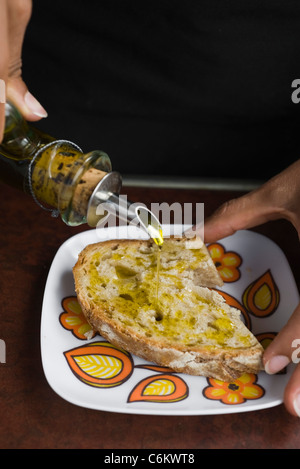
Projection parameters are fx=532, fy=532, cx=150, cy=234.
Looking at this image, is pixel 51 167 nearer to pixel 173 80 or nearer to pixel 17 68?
pixel 17 68

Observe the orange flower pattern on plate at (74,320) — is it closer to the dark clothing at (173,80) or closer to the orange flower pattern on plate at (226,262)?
the orange flower pattern on plate at (226,262)

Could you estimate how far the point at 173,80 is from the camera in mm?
1852

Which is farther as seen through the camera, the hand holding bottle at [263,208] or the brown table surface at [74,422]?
the hand holding bottle at [263,208]

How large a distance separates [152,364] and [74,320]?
252 millimetres

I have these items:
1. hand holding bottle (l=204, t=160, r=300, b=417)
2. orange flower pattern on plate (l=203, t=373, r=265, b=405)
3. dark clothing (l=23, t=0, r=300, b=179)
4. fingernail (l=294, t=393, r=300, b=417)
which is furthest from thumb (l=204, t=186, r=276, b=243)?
fingernail (l=294, t=393, r=300, b=417)

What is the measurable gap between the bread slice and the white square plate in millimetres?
39

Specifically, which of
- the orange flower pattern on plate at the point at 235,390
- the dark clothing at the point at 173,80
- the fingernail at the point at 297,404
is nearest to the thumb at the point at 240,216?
the dark clothing at the point at 173,80

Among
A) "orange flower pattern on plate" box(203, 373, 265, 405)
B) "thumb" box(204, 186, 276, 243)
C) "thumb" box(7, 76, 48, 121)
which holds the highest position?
"thumb" box(7, 76, 48, 121)

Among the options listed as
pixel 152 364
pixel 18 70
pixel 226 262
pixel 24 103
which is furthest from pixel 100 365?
pixel 18 70

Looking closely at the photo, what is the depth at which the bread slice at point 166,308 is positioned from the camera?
133 centimetres

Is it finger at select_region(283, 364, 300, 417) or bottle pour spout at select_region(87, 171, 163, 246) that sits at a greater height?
bottle pour spout at select_region(87, 171, 163, 246)

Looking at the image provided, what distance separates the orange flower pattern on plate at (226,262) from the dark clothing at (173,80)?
44 cm

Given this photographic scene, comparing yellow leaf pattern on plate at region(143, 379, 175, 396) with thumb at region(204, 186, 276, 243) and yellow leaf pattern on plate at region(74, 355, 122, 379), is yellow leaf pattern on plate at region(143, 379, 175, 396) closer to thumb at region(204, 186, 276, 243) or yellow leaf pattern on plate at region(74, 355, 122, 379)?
yellow leaf pattern on plate at region(74, 355, 122, 379)

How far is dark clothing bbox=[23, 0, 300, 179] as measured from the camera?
5.65 ft
